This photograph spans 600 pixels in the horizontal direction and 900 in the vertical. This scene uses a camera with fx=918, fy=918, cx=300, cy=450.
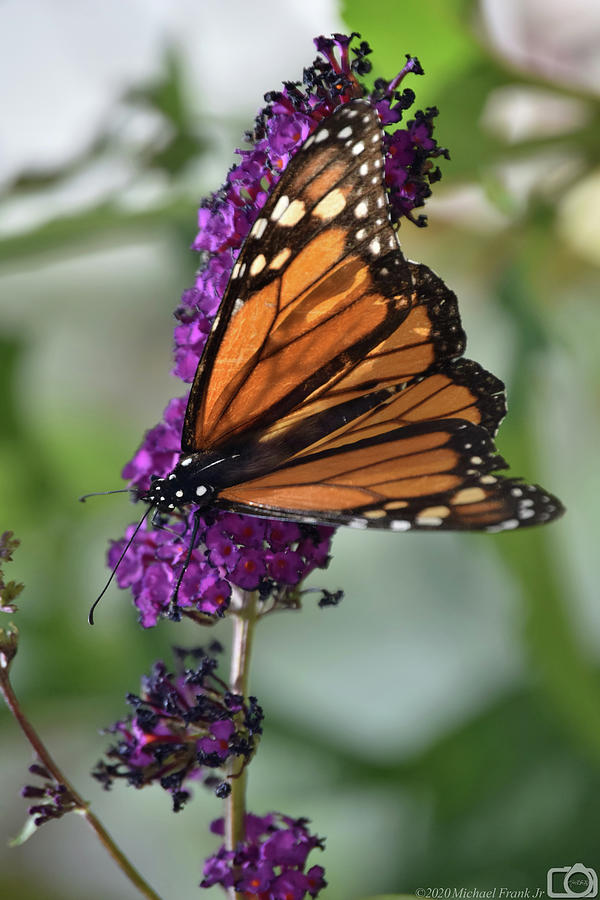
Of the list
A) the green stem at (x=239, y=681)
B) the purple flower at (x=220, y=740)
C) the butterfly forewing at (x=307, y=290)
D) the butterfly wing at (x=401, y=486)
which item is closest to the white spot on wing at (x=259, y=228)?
the butterfly forewing at (x=307, y=290)

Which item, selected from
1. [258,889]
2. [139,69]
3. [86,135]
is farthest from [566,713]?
[139,69]

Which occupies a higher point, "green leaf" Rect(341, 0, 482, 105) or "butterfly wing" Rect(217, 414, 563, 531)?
"green leaf" Rect(341, 0, 482, 105)

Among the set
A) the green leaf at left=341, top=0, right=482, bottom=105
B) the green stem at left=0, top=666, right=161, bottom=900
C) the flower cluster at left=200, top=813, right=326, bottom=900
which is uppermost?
the green leaf at left=341, top=0, right=482, bottom=105

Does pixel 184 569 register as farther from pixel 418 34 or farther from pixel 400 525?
pixel 418 34

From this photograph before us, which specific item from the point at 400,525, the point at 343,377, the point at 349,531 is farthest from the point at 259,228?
the point at 349,531

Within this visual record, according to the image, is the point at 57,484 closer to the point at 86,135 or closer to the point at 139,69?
the point at 86,135
